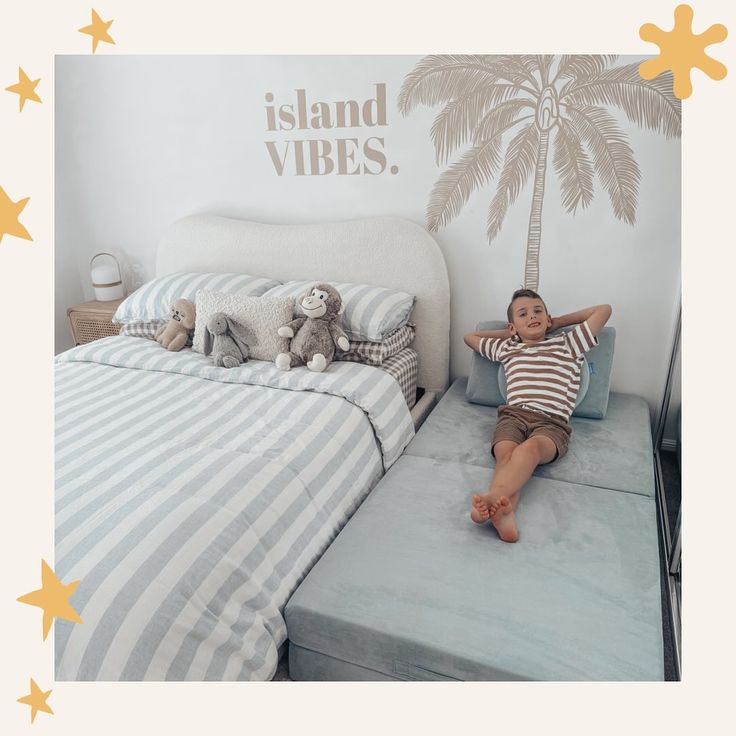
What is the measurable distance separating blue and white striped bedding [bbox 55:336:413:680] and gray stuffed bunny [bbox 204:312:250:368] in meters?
0.06

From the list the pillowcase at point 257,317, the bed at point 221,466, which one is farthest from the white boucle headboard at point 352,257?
the pillowcase at point 257,317

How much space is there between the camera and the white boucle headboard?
2.36 m

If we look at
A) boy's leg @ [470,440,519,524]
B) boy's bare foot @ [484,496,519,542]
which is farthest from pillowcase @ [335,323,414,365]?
boy's bare foot @ [484,496,519,542]

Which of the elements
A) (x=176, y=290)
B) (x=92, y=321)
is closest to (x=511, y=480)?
(x=176, y=290)

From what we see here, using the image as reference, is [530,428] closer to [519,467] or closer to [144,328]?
[519,467]

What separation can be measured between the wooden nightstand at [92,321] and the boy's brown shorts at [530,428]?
209 centimetres

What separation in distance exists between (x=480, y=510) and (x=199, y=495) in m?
0.74

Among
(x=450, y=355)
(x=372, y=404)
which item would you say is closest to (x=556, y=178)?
(x=450, y=355)

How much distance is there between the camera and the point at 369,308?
221cm

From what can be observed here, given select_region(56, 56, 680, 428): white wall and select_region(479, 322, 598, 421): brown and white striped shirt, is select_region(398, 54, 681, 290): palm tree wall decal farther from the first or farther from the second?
select_region(479, 322, 598, 421): brown and white striped shirt

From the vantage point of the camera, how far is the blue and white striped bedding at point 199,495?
1123 millimetres

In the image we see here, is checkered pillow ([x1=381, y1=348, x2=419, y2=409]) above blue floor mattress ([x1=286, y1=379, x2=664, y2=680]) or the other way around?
above
